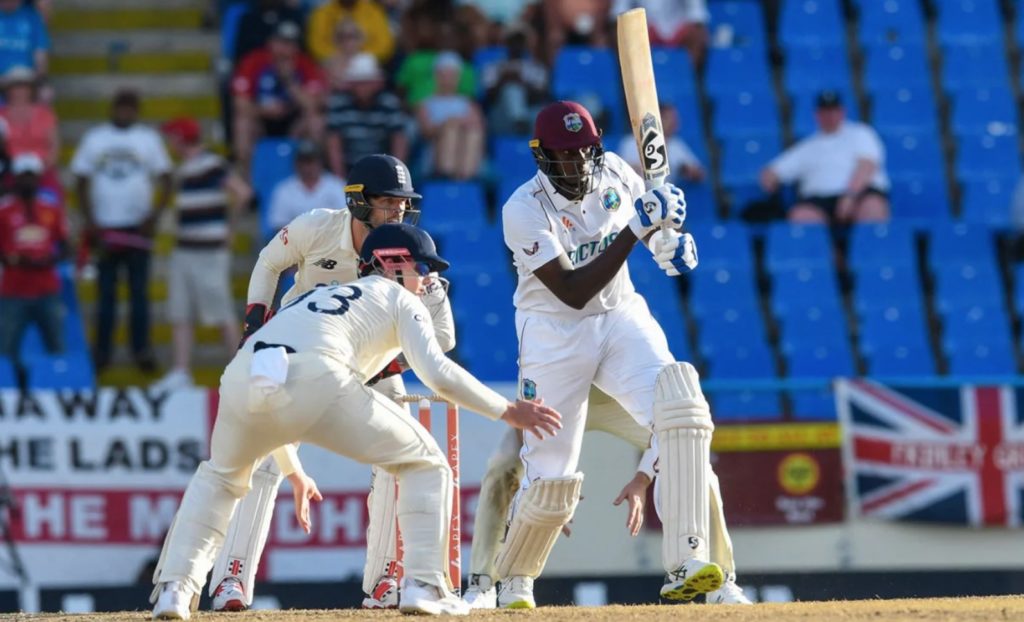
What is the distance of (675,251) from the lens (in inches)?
289

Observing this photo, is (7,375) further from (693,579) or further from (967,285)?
(967,285)

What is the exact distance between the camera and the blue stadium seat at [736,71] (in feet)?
47.5

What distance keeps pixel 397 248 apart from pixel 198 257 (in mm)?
6069

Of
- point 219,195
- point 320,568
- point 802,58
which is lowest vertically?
point 320,568

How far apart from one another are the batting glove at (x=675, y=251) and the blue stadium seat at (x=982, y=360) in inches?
231

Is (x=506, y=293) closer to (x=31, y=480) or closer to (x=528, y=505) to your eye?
(x=31, y=480)

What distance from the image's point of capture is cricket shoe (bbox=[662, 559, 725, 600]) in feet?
23.6

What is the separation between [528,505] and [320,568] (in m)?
3.38

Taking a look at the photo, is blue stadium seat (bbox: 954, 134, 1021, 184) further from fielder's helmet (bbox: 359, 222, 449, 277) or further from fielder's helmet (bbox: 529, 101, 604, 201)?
fielder's helmet (bbox: 359, 222, 449, 277)

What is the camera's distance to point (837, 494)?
1112cm

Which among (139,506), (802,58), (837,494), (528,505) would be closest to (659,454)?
(528,505)

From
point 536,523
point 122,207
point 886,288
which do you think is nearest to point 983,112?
point 886,288

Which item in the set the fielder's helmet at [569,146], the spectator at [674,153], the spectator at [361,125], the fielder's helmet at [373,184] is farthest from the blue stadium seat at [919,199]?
the fielder's helmet at [373,184]

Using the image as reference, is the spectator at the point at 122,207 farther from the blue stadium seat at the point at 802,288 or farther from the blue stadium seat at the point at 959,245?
the blue stadium seat at the point at 959,245
